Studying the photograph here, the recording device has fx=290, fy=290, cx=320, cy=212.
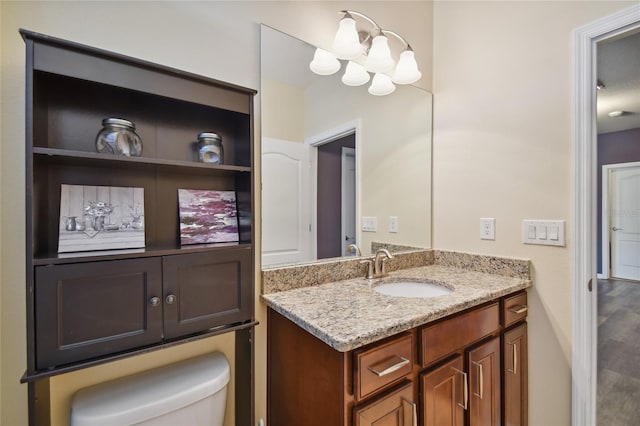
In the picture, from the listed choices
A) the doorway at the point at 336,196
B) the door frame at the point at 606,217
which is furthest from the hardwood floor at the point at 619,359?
the doorway at the point at 336,196

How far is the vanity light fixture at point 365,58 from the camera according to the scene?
4.55 ft

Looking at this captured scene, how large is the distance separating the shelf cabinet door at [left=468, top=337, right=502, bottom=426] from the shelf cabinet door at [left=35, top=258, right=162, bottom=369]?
1.21m

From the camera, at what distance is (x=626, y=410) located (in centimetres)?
173

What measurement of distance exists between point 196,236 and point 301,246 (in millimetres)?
495

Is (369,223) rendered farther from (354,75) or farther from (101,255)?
(101,255)

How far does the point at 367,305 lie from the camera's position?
1.10 metres

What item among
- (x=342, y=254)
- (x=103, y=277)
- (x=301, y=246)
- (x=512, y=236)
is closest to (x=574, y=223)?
(x=512, y=236)

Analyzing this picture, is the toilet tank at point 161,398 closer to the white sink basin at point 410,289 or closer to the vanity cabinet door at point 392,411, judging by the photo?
the vanity cabinet door at point 392,411

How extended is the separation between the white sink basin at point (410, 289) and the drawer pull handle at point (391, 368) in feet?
1.64

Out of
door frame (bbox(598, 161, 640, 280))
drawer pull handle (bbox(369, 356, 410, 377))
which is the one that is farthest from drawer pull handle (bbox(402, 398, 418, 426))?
door frame (bbox(598, 161, 640, 280))

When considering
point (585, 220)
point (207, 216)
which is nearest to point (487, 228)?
point (585, 220)

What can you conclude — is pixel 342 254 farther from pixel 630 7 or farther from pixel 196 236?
pixel 630 7

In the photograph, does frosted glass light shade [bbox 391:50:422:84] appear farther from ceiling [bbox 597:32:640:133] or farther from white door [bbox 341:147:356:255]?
ceiling [bbox 597:32:640:133]

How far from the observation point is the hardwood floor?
1.72m
